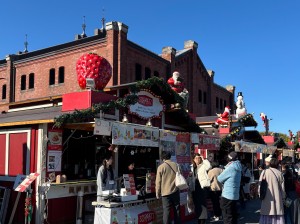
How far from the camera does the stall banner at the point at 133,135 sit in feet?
25.3

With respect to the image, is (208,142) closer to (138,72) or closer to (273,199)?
(273,199)

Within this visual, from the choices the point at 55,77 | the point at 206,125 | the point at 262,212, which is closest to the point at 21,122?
the point at 262,212

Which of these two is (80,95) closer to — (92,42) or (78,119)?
(78,119)

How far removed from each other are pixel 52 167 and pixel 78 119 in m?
1.35

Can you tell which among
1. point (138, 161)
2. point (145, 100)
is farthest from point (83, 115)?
point (138, 161)

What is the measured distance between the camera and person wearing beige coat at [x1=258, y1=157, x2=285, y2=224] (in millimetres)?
6887

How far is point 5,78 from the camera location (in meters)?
30.3

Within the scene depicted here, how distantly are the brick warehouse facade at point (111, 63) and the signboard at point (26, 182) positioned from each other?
47.8 feet

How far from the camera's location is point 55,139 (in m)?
8.34

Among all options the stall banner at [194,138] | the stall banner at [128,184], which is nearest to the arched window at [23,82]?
the stall banner at [194,138]

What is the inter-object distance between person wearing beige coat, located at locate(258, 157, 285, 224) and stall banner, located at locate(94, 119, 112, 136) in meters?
3.33

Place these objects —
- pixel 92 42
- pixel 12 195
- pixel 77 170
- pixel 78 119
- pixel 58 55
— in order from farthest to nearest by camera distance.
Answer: pixel 58 55, pixel 92 42, pixel 77 170, pixel 12 195, pixel 78 119

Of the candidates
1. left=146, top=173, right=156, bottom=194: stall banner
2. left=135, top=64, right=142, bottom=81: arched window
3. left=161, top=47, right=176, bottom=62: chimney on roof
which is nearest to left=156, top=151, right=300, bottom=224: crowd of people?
left=146, top=173, right=156, bottom=194: stall banner

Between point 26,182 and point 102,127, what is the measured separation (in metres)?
2.05
